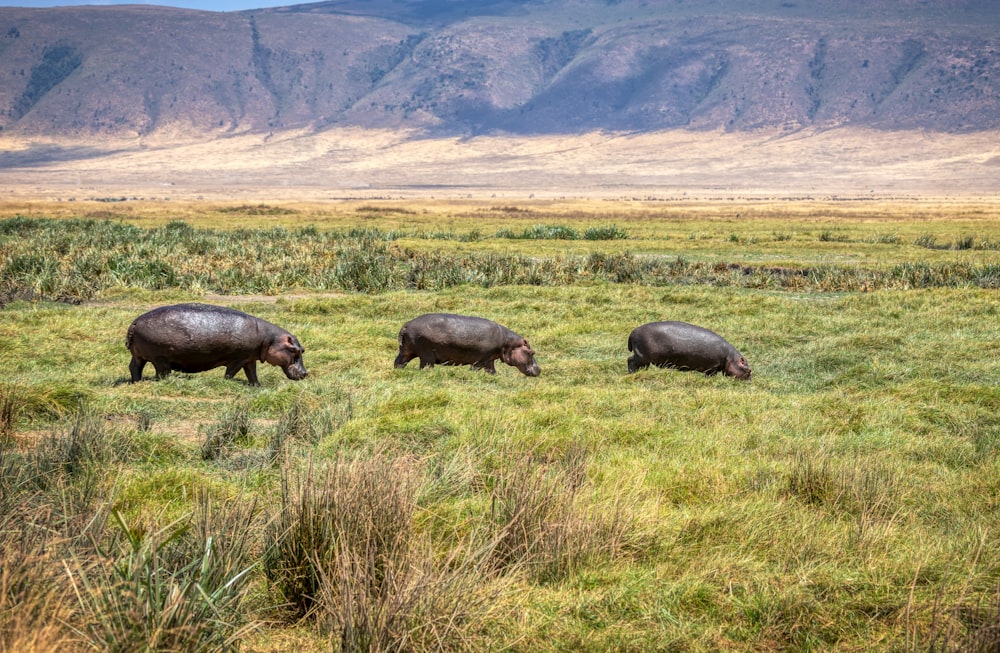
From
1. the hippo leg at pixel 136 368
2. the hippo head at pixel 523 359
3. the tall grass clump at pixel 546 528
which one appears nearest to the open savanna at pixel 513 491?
the tall grass clump at pixel 546 528

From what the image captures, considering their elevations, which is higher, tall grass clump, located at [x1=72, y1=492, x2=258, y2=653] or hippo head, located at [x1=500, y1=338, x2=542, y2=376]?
tall grass clump, located at [x1=72, y1=492, x2=258, y2=653]

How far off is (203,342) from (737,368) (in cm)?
670

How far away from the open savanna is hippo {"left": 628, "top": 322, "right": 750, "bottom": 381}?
382 millimetres

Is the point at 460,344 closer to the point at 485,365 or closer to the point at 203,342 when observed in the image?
the point at 485,365

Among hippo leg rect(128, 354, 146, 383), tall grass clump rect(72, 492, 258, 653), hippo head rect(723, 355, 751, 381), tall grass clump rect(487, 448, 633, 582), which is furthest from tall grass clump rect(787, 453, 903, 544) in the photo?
hippo leg rect(128, 354, 146, 383)

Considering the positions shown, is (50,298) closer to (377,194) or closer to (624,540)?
(624,540)

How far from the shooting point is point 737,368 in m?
13.1

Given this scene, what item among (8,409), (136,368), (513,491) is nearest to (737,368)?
(136,368)

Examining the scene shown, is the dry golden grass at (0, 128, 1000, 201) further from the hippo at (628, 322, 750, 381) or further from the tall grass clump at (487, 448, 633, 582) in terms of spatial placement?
the tall grass clump at (487, 448, 633, 582)

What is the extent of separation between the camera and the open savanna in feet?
14.8

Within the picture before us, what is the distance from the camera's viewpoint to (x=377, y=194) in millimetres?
117000

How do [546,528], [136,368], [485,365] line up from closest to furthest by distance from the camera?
[546,528] < [136,368] < [485,365]

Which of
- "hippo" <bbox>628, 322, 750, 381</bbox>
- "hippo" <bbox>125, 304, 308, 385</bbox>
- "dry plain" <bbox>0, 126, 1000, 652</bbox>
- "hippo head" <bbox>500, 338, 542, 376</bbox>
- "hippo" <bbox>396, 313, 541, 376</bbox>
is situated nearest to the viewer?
"dry plain" <bbox>0, 126, 1000, 652</bbox>

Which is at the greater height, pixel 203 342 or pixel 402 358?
pixel 203 342
